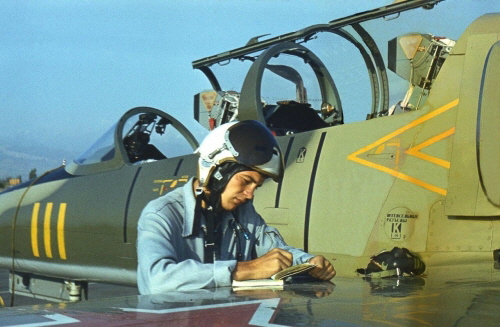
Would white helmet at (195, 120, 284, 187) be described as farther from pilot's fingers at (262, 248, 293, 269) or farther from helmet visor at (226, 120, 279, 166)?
pilot's fingers at (262, 248, 293, 269)

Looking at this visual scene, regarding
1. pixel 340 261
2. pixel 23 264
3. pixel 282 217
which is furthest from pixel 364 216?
pixel 23 264

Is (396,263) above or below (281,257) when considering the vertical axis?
below

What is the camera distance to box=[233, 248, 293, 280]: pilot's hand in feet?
8.77

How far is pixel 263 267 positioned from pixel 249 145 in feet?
1.62

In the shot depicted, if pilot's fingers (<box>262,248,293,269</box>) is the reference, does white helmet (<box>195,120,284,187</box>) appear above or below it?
above

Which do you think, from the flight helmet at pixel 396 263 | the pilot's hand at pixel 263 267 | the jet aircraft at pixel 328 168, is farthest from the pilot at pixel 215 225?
the jet aircraft at pixel 328 168

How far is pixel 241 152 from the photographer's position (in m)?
2.87

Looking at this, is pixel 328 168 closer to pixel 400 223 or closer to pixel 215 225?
pixel 400 223

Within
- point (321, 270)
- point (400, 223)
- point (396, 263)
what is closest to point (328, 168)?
point (400, 223)

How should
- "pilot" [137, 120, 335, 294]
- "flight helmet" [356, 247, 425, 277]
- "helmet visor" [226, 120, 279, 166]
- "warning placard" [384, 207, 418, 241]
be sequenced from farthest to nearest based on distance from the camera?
"warning placard" [384, 207, 418, 241] → "flight helmet" [356, 247, 425, 277] → "helmet visor" [226, 120, 279, 166] → "pilot" [137, 120, 335, 294]

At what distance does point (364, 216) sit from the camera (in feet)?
16.5

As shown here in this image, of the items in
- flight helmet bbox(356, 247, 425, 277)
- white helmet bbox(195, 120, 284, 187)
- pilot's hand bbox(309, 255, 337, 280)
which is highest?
white helmet bbox(195, 120, 284, 187)

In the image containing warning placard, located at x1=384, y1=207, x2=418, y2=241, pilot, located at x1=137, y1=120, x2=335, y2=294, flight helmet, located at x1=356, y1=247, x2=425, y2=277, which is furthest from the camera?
warning placard, located at x1=384, y1=207, x2=418, y2=241

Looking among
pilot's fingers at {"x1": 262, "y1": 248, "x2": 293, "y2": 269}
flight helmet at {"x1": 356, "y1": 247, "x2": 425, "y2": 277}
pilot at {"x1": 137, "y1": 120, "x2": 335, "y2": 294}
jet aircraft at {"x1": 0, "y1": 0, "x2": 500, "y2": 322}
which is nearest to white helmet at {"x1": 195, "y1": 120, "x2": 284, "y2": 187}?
pilot at {"x1": 137, "y1": 120, "x2": 335, "y2": 294}
